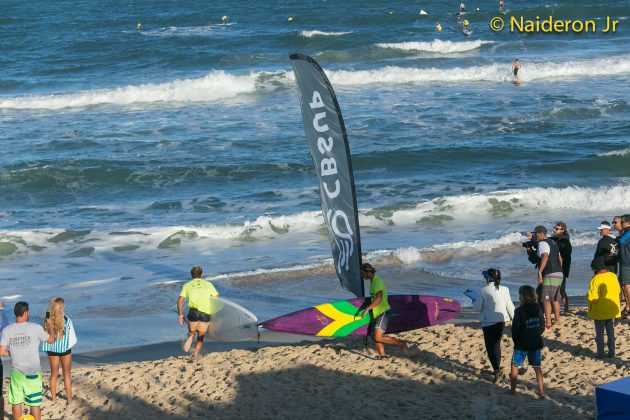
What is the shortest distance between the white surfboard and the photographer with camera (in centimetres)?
325

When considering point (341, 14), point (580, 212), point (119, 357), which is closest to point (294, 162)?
point (580, 212)

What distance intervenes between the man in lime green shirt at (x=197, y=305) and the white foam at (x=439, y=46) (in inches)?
1306

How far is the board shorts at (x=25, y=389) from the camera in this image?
29.7 ft

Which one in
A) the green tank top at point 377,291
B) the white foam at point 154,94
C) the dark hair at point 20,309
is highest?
the white foam at point 154,94

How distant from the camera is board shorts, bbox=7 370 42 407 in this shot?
9.05 metres

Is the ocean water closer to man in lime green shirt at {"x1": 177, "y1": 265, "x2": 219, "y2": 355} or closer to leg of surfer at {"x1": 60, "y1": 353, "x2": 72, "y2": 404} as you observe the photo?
man in lime green shirt at {"x1": 177, "y1": 265, "x2": 219, "y2": 355}

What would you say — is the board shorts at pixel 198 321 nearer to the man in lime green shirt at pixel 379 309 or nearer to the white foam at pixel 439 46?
the man in lime green shirt at pixel 379 309

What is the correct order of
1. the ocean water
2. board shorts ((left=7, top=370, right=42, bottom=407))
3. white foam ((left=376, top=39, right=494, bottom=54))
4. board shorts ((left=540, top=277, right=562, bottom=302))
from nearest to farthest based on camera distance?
board shorts ((left=7, top=370, right=42, bottom=407)) < board shorts ((left=540, top=277, right=562, bottom=302)) < the ocean water < white foam ((left=376, top=39, right=494, bottom=54))

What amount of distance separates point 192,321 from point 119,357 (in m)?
1.28

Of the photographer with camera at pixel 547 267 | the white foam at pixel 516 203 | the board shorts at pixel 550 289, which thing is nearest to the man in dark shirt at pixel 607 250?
the photographer with camera at pixel 547 267

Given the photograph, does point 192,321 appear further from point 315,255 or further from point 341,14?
point 341,14

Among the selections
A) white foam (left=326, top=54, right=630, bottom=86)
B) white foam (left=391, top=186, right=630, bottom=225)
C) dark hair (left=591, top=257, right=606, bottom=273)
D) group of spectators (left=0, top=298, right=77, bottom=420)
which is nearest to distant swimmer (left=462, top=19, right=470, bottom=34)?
white foam (left=326, top=54, right=630, bottom=86)

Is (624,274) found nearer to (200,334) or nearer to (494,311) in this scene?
(494,311)

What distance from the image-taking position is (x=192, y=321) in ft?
37.2
